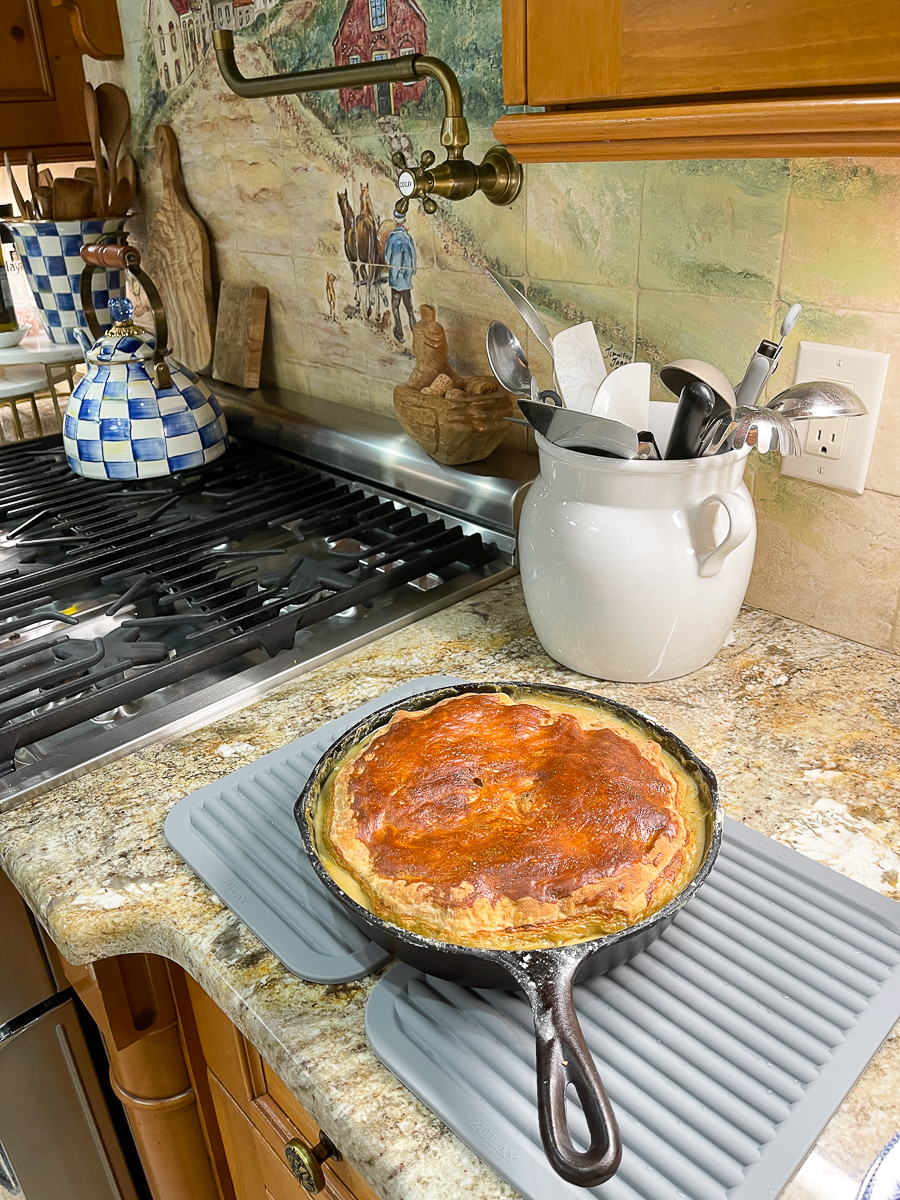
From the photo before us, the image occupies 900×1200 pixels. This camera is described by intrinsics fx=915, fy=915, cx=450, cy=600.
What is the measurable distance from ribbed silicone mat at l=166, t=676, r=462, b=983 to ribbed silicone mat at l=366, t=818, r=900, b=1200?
1.8 inches

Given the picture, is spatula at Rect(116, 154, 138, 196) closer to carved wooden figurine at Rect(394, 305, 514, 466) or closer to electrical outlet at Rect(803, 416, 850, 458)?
carved wooden figurine at Rect(394, 305, 514, 466)

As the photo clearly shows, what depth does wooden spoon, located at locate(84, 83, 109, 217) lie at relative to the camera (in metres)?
1.80

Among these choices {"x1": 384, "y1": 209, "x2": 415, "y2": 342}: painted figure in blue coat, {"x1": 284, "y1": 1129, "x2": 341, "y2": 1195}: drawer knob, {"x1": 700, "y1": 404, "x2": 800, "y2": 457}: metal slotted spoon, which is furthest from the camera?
{"x1": 384, "y1": 209, "x2": 415, "y2": 342}: painted figure in blue coat

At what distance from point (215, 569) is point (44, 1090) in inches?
23.8

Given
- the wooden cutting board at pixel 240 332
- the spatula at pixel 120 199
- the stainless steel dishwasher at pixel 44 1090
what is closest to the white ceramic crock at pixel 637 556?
the stainless steel dishwasher at pixel 44 1090

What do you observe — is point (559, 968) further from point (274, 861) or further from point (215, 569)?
point (215, 569)

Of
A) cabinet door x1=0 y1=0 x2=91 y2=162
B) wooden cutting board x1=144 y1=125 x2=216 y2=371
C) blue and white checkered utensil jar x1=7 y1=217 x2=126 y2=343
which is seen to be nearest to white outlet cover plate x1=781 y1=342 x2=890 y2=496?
wooden cutting board x1=144 y1=125 x2=216 y2=371

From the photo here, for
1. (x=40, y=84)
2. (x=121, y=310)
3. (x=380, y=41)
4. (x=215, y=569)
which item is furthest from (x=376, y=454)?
(x=40, y=84)

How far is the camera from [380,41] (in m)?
1.27

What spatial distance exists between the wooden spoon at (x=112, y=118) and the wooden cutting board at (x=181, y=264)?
0.13 metres

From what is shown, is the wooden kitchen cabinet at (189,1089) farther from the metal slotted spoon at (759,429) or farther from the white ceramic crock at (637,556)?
the metal slotted spoon at (759,429)

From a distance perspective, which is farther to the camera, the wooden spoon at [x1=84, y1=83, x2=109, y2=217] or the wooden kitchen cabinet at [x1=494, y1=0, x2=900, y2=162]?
the wooden spoon at [x1=84, y1=83, x2=109, y2=217]

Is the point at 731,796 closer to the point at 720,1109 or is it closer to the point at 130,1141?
the point at 720,1109

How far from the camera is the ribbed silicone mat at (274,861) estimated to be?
0.60 meters
